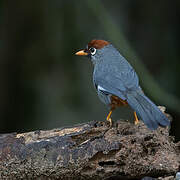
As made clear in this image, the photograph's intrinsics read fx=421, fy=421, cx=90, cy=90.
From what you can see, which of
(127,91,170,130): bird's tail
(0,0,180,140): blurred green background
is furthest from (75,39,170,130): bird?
(0,0,180,140): blurred green background

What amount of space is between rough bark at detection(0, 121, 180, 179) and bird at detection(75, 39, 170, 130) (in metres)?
0.15

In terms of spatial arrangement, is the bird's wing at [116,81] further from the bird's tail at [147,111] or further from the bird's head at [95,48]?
the bird's head at [95,48]

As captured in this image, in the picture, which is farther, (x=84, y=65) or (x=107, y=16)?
(x=84, y=65)

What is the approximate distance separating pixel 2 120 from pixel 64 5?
2.28 m

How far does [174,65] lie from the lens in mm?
6664

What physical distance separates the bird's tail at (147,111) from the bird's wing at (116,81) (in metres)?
0.10

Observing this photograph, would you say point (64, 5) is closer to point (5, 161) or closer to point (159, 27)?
point (159, 27)

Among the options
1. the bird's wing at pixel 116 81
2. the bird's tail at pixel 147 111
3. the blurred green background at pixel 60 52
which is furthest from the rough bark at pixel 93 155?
the blurred green background at pixel 60 52

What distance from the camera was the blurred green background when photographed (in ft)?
23.0

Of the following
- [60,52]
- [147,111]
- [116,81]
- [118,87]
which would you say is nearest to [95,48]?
[116,81]

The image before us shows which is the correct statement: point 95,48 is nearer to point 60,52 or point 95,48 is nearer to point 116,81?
point 116,81

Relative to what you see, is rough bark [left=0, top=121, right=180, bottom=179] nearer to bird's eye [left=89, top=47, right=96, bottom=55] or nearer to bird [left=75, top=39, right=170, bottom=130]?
bird [left=75, top=39, right=170, bottom=130]

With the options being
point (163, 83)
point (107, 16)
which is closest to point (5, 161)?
point (107, 16)

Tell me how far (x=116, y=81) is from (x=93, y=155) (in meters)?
1.03
